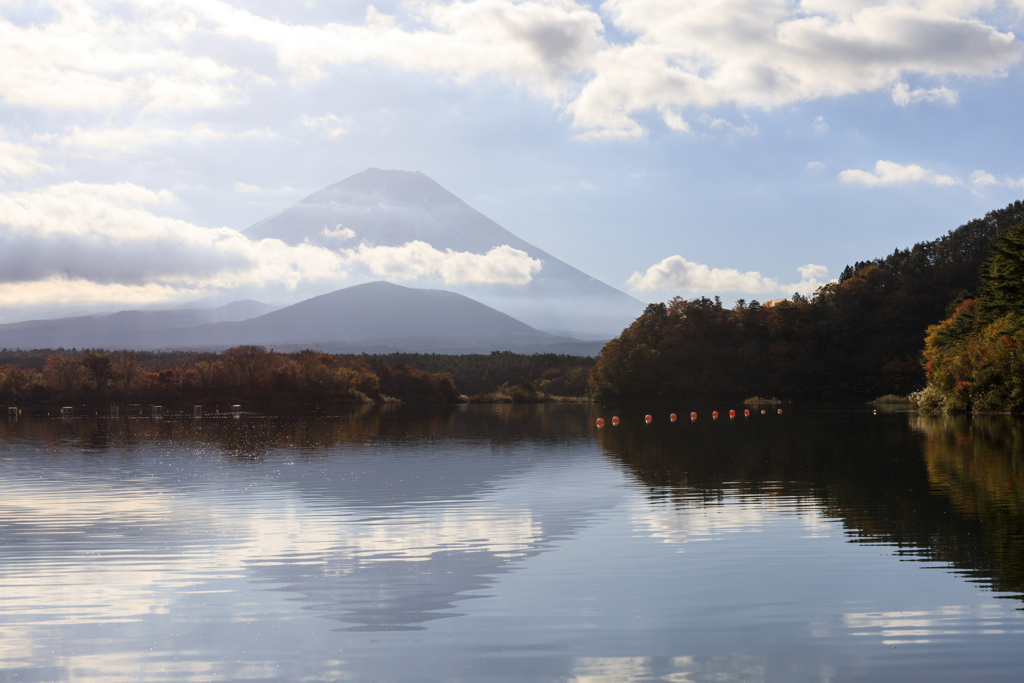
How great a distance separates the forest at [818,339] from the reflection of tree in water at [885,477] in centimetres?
6974

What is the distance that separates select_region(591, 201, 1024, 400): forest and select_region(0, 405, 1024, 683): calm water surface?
3529 inches

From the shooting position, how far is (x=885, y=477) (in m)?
21.1

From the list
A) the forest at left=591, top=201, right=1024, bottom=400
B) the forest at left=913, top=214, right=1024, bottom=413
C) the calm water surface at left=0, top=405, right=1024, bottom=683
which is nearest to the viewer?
the calm water surface at left=0, top=405, right=1024, bottom=683

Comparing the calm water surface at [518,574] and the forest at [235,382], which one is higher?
the forest at [235,382]

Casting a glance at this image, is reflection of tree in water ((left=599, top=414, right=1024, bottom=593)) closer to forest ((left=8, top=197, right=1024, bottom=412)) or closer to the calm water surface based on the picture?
the calm water surface

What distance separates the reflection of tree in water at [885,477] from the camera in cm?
1261

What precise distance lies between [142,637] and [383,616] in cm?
236

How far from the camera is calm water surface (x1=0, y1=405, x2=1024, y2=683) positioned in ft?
24.4

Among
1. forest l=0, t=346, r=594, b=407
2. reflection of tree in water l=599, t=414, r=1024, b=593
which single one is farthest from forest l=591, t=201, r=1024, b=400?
reflection of tree in water l=599, t=414, r=1024, b=593

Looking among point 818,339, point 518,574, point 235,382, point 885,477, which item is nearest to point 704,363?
point 818,339

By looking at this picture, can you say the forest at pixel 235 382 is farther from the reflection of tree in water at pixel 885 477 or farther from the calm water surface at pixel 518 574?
the calm water surface at pixel 518 574

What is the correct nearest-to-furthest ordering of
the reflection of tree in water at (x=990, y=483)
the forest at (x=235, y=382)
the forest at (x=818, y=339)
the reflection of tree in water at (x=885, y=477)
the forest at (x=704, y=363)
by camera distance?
the reflection of tree in water at (x=990, y=483)
the reflection of tree in water at (x=885, y=477)
the forest at (x=235, y=382)
the forest at (x=704, y=363)
the forest at (x=818, y=339)

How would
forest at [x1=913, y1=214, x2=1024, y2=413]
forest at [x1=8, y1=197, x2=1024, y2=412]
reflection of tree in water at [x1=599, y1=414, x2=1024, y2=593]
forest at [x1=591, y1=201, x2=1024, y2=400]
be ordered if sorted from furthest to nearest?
forest at [x1=591, y1=201, x2=1024, y2=400] → forest at [x1=8, y1=197, x2=1024, y2=412] → forest at [x1=913, y1=214, x2=1024, y2=413] → reflection of tree in water at [x1=599, y1=414, x2=1024, y2=593]

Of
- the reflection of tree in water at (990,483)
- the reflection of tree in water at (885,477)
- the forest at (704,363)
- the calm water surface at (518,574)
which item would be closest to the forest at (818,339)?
the forest at (704,363)
